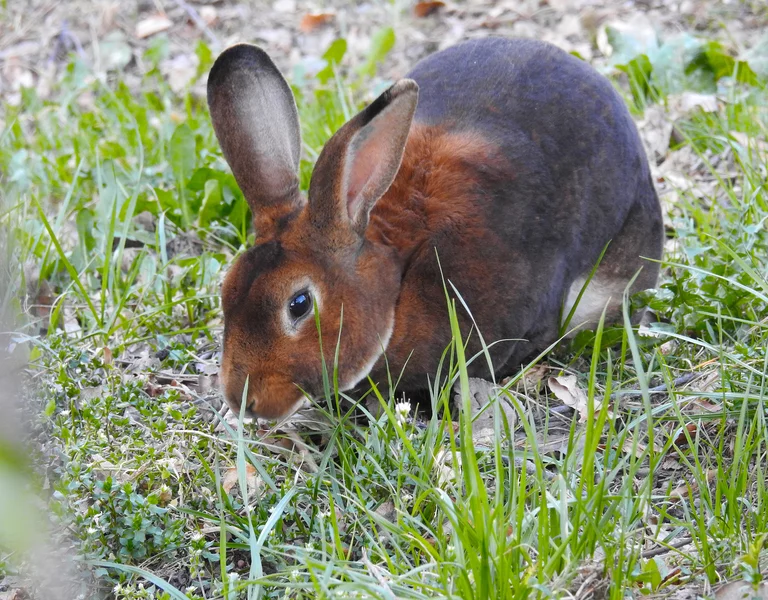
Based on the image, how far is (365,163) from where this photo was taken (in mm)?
3572

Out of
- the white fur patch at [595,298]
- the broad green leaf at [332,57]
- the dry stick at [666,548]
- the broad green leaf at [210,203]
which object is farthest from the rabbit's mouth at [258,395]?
the broad green leaf at [332,57]

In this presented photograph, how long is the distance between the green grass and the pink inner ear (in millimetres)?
641

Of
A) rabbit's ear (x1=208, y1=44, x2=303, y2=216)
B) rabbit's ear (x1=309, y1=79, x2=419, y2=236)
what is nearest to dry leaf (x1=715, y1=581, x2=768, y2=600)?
rabbit's ear (x1=309, y1=79, x2=419, y2=236)

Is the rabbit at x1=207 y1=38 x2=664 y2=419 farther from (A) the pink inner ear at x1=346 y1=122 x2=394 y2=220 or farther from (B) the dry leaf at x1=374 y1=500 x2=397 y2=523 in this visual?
(B) the dry leaf at x1=374 y1=500 x2=397 y2=523

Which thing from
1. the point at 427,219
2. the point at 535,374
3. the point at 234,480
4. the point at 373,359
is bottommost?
the point at 535,374

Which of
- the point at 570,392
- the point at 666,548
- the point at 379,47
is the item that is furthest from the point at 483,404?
the point at 379,47

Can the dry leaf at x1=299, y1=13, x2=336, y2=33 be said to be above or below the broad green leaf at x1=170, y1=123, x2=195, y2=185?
below

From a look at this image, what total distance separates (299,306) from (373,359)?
1.26 ft

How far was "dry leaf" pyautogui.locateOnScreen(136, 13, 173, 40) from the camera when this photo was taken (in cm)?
822

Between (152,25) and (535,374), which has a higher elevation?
(152,25)

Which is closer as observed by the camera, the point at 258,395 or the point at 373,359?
the point at 258,395

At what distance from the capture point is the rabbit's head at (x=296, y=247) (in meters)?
3.39

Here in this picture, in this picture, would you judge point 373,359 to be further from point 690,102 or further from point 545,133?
point 690,102

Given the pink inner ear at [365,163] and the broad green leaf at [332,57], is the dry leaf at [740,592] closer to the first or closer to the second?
the pink inner ear at [365,163]
